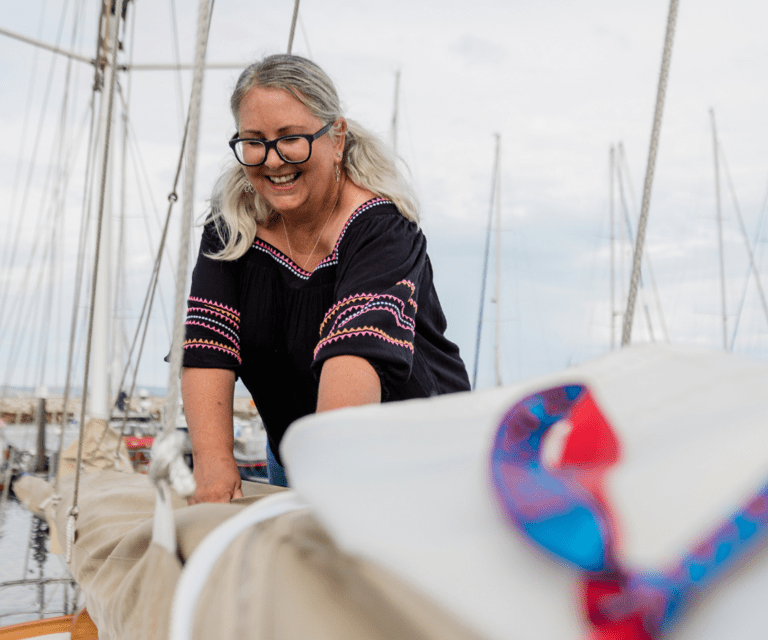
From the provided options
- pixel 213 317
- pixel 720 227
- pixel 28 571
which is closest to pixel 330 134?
pixel 213 317

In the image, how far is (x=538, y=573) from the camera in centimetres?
31

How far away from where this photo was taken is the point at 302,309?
3.62 ft

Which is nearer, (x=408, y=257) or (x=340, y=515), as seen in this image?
(x=340, y=515)

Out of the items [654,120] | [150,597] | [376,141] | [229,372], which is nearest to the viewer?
[150,597]

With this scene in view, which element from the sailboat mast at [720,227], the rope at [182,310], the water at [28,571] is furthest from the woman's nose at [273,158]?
the sailboat mast at [720,227]

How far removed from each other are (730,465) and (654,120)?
1.93 feet

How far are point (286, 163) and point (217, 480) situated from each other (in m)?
0.49

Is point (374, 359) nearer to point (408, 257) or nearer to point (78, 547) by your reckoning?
point (408, 257)

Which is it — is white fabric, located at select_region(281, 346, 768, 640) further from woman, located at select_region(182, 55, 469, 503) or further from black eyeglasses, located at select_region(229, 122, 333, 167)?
black eyeglasses, located at select_region(229, 122, 333, 167)

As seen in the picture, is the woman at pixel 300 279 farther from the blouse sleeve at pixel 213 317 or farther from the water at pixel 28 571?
the water at pixel 28 571

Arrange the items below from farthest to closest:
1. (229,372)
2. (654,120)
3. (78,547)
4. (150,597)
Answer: (229,372)
(78,547)
(654,120)
(150,597)

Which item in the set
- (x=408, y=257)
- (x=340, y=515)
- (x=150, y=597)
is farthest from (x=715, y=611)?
(x=408, y=257)

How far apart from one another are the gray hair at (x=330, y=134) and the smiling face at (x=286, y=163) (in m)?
0.02

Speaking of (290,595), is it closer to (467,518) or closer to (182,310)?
(467,518)
